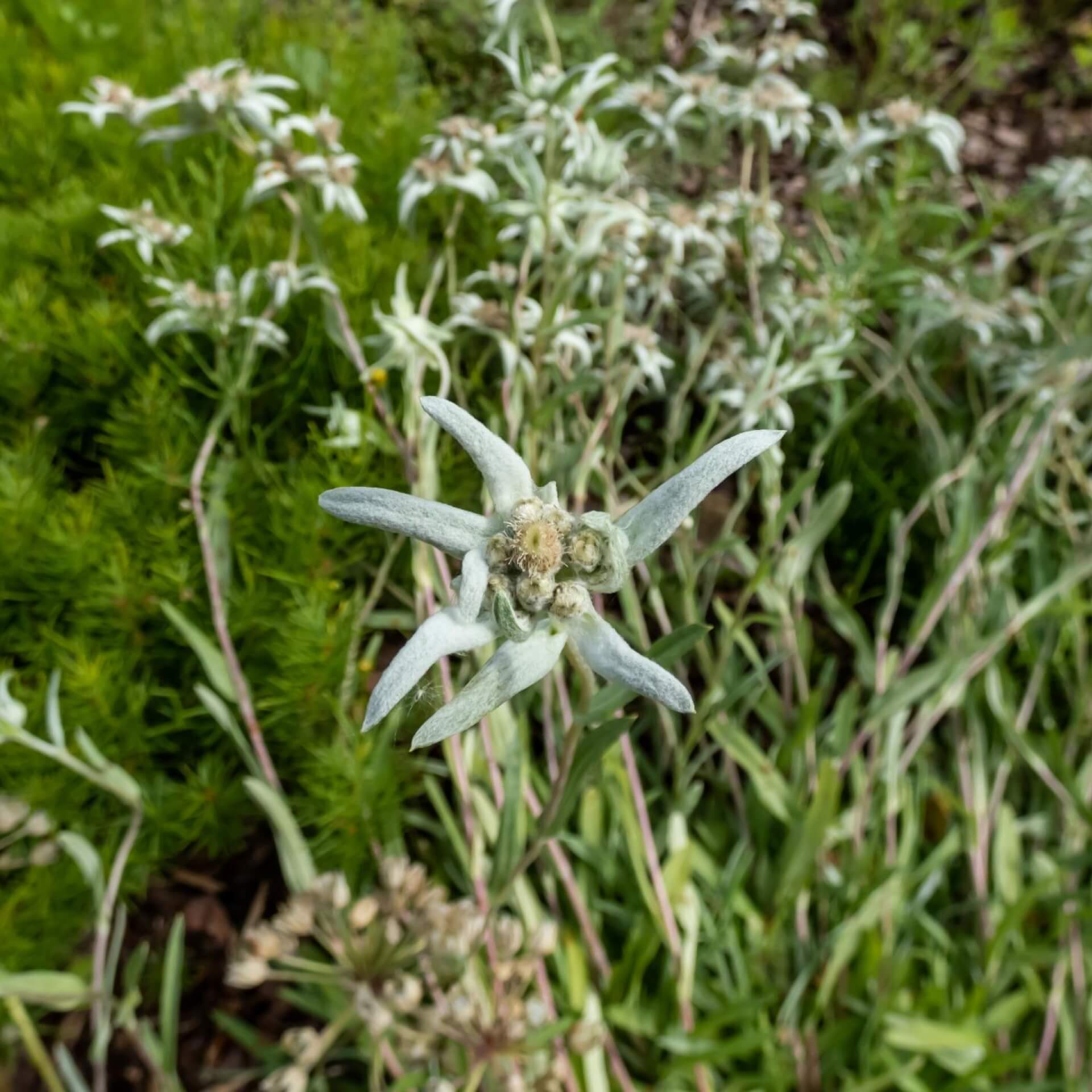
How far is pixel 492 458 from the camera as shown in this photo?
807mm

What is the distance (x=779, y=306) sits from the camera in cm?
183

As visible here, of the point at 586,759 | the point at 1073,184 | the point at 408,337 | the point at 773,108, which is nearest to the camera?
the point at 586,759

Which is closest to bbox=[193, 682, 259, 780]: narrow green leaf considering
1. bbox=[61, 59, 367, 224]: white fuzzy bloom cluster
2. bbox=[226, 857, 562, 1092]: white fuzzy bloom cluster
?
bbox=[226, 857, 562, 1092]: white fuzzy bloom cluster

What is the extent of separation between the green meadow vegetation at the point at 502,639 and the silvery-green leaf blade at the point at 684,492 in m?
0.30

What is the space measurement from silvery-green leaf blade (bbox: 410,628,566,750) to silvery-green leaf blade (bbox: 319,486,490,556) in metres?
0.12

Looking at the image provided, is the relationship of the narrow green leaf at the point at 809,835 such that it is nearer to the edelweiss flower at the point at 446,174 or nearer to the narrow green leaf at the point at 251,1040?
the narrow green leaf at the point at 251,1040

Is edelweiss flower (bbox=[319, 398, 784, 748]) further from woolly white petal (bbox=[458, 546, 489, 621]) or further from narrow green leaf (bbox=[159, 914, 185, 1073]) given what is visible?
narrow green leaf (bbox=[159, 914, 185, 1073])

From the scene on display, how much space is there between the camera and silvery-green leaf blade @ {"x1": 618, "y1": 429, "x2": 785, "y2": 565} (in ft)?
2.28

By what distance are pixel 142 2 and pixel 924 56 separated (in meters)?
2.89

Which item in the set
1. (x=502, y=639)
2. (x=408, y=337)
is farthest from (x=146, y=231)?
(x=502, y=639)

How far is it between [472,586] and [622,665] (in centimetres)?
15

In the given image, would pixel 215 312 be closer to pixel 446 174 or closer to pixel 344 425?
pixel 344 425

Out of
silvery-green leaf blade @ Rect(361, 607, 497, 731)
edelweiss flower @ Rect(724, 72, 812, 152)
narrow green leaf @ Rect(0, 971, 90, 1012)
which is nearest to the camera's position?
silvery-green leaf blade @ Rect(361, 607, 497, 731)

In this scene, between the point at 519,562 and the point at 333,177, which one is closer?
the point at 519,562
